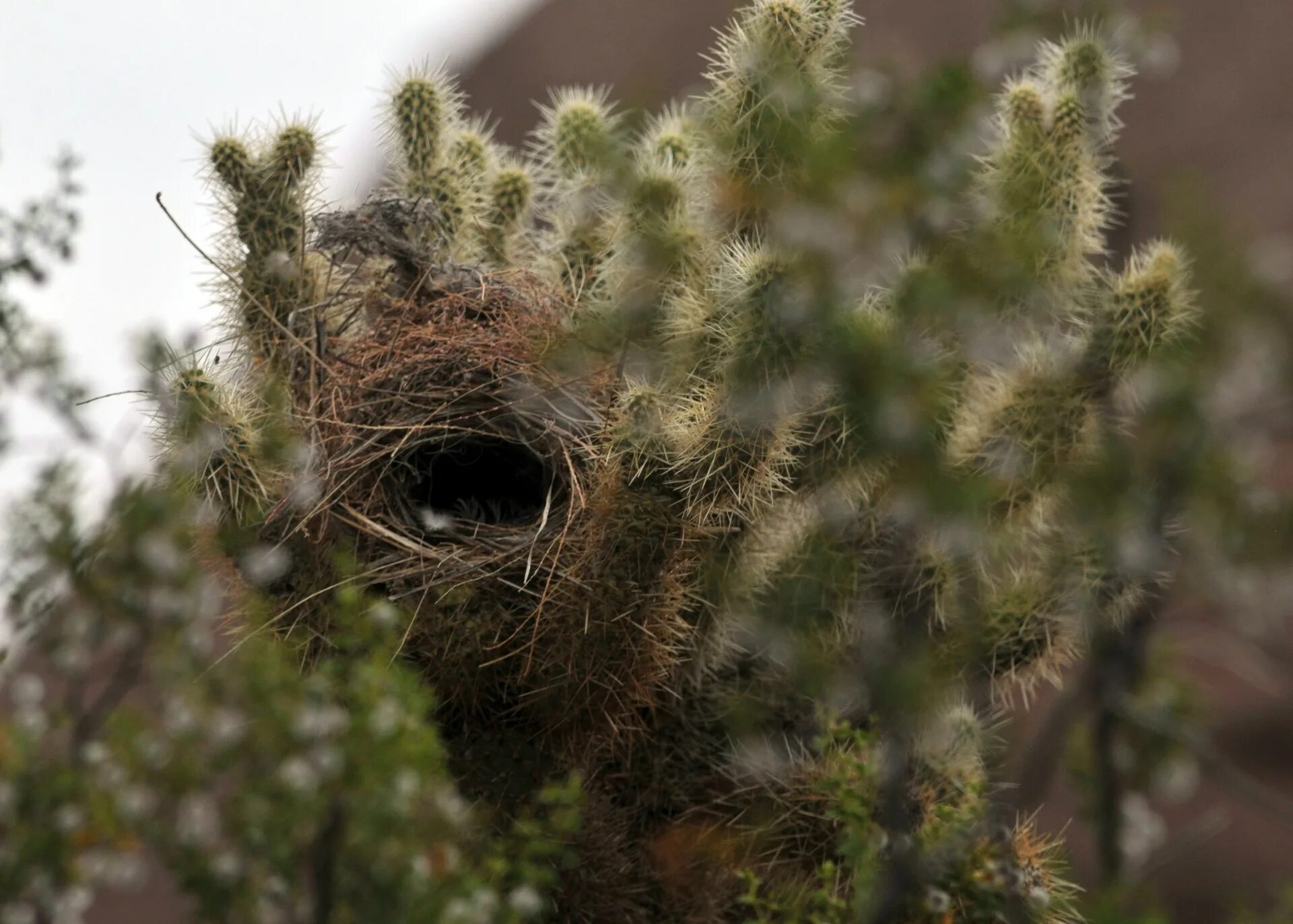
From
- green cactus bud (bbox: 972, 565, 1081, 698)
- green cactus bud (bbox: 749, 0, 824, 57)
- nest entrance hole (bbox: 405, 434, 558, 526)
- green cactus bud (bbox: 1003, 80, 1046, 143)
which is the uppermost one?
green cactus bud (bbox: 749, 0, 824, 57)

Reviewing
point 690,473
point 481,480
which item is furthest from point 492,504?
point 690,473

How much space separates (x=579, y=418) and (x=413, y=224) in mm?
465

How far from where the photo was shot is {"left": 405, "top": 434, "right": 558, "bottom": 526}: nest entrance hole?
235 cm

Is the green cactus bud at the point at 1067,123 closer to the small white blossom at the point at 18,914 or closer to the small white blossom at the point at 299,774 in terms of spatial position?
the small white blossom at the point at 299,774

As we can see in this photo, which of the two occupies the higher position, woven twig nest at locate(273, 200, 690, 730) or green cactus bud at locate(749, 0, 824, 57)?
green cactus bud at locate(749, 0, 824, 57)

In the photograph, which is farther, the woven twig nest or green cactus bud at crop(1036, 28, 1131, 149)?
green cactus bud at crop(1036, 28, 1131, 149)

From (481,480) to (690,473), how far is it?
639mm

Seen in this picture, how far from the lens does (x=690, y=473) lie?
211cm

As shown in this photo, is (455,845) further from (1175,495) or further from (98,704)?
(1175,495)

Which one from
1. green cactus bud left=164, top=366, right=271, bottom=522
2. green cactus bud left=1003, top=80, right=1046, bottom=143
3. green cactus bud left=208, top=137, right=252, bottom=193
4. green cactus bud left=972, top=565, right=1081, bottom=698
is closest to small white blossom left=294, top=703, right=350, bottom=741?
green cactus bud left=164, top=366, right=271, bottom=522

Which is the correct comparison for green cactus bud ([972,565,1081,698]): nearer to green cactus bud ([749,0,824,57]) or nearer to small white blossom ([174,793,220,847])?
green cactus bud ([749,0,824,57])

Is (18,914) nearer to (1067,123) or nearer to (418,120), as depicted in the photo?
(418,120)

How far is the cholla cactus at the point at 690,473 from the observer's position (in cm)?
201

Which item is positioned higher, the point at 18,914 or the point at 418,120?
the point at 418,120
